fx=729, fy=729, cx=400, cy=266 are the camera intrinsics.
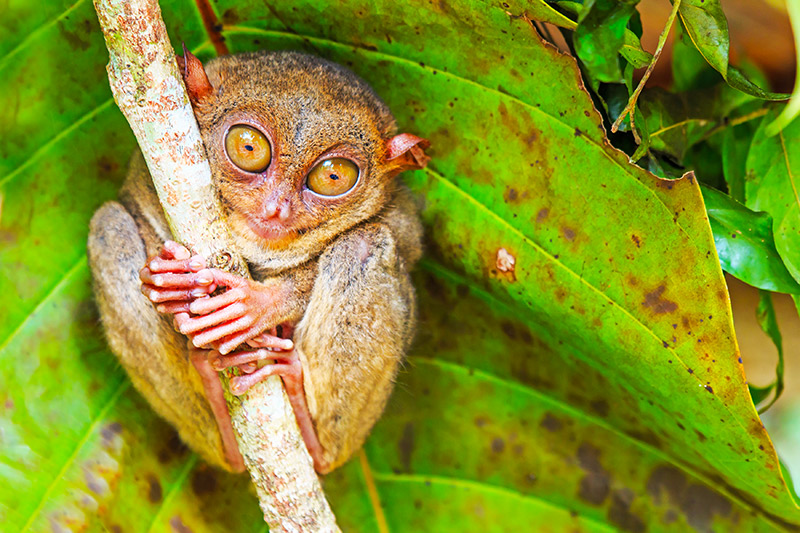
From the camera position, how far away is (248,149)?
7.09 feet

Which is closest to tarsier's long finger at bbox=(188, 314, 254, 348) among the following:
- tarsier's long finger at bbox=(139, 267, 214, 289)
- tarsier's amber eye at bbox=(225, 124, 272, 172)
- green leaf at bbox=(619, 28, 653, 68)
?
tarsier's long finger at bbox=(139, 267, 214, 289)

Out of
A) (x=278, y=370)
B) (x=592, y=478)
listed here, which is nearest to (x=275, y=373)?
(x=278, y=370)

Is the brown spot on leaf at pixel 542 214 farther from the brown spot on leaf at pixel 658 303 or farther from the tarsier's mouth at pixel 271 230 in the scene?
the tarsier's mouth at pixel 271 230

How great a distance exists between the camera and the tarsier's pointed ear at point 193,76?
6.76 feet

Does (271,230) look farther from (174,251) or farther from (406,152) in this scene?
(406,152)

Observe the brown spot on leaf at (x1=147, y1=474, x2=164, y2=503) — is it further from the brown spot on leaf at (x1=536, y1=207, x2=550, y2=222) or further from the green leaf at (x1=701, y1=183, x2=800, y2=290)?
the green leaf at (x1=701, y1=183, x2=800, y2=290)

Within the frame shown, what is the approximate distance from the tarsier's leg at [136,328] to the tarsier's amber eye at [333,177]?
58cm

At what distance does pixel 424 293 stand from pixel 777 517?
1380mm

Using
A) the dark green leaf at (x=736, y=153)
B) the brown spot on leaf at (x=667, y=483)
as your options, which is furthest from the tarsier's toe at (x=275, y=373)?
the dark green leaf at (x=736, y=153)

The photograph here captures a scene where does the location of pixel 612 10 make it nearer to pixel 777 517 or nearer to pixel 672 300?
pixel 672 300

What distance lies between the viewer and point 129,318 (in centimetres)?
222

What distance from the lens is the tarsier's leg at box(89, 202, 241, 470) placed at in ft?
7.25

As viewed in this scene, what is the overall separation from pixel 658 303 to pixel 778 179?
25.8 inches

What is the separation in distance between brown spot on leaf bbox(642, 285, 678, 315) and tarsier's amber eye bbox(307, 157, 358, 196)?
Result: 960mm
